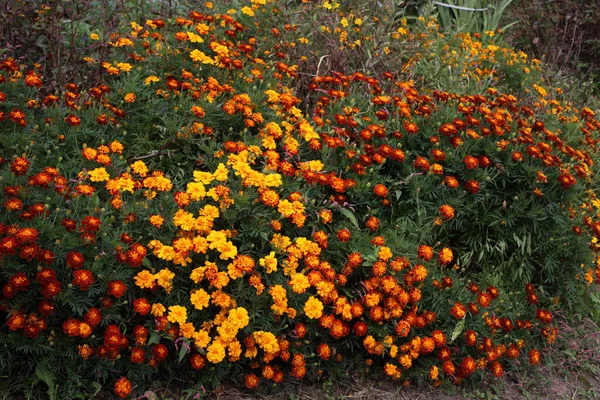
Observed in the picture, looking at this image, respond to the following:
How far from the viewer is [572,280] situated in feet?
12.3

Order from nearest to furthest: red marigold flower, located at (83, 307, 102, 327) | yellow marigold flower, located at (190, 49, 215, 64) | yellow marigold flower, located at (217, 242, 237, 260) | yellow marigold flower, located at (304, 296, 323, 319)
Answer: red marigold flower, located at (83, 307, 102, 327)
yellow marigold flower, located at (217, 242, 237, 260)
yellow marigold flower, located at (304, 296, 323, 319)
yellow marigold flower, located at (190, 49, 215, 64)

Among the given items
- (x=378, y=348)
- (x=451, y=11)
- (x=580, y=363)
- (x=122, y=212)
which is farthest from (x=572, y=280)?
(x=451, y=11)

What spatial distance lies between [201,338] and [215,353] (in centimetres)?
8

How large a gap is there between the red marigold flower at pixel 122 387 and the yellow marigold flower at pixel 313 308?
0.79 meters

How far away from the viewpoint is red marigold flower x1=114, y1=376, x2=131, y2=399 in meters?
2.52

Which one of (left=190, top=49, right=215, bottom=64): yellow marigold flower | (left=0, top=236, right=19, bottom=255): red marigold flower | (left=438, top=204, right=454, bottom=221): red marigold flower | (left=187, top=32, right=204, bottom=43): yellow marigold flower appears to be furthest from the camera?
(left=187, top=32, right=204, bottom=43): yellow marigold flower

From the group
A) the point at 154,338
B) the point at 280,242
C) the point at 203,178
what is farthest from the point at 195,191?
the point at 154,338

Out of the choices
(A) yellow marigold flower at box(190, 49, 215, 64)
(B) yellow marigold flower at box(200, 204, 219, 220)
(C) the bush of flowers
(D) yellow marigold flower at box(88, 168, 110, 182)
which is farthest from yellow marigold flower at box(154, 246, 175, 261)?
(A) yellow marigold flower at box(190, 49, 215, 64)

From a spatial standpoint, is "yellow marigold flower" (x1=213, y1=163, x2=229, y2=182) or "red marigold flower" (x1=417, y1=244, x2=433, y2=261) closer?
"yellow marigold flower" (x1=213, y1=163, x2=229, y2=182)

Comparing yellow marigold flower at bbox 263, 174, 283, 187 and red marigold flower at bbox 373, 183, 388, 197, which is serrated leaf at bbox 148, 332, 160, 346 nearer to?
yellow marigold flower at bbox 263, 174, 283, 187

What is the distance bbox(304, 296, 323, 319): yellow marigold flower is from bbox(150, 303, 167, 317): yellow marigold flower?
61 cm

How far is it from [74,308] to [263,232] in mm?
855

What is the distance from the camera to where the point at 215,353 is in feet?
8.61

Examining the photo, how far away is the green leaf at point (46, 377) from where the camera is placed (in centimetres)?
247
